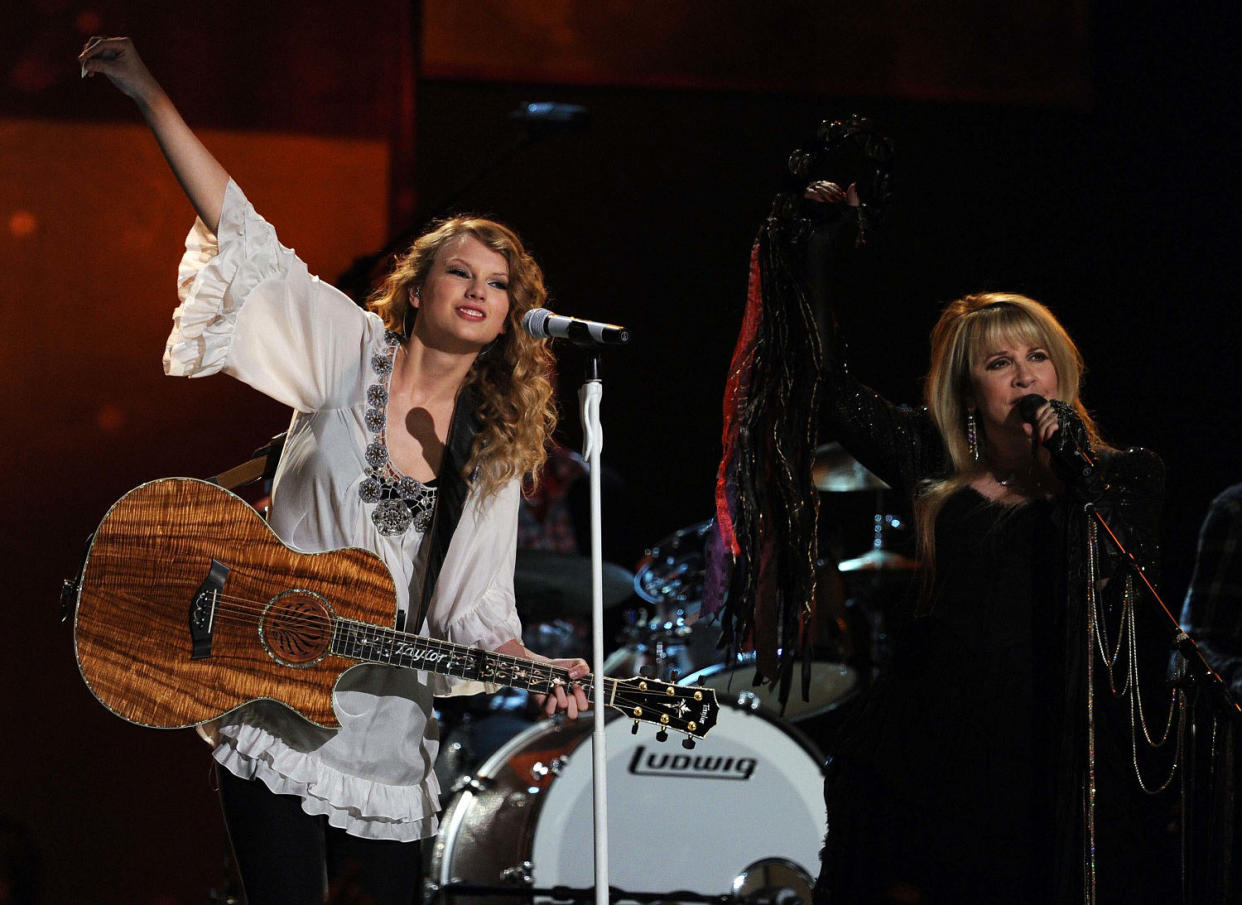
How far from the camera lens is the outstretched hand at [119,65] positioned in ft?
7.52

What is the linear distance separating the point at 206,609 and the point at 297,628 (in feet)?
0.59

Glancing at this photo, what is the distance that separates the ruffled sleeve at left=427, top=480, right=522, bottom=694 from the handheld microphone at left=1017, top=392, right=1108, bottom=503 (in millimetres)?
1188

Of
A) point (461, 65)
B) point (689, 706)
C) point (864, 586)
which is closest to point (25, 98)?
point (461, 65)

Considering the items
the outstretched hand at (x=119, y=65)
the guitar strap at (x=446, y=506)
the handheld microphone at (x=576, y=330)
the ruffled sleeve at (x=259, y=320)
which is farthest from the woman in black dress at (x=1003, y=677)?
the outstretched hand at (x=119, y=65)

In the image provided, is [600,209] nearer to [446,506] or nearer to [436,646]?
[446,506]

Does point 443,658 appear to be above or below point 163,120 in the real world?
below

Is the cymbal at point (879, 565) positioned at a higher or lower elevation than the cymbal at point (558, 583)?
higher

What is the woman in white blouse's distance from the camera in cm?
242

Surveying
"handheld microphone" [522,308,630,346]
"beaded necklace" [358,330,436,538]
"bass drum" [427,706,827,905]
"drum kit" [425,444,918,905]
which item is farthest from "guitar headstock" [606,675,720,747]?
"bass drum" [427,706,827,905]

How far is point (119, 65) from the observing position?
90.4 inches

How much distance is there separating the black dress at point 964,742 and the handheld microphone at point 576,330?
1.00 metres

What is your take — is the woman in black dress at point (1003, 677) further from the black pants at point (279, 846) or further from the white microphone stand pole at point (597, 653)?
the black pants at point (279, 846)

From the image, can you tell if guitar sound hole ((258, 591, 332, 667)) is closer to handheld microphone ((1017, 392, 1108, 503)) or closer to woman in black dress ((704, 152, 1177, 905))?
woman in black dress ((704, 152, 1177, 905))

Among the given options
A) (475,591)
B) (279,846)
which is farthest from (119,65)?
(279,846)
